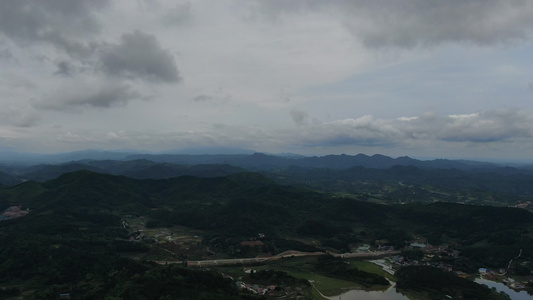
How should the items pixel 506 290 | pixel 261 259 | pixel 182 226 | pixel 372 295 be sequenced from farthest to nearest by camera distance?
pixel 182 226 → pixel 261 259 → pixel 506 290 → pixel 372 295

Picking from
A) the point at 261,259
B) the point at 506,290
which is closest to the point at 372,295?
the point at 506,290

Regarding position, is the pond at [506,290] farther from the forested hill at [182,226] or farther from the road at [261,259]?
the road at [261,259]

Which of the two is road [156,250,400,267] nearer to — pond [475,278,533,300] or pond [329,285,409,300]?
pond [475,278,533,300]

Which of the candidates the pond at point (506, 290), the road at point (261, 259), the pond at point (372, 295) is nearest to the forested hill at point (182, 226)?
the road at point (261, 259)

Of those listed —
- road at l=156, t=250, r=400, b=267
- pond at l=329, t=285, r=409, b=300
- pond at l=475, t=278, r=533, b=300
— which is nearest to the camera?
pond at l=329, t=285, r=409, b=300

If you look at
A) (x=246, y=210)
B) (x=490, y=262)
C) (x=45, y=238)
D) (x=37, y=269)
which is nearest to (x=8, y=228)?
(x=45, y=238)

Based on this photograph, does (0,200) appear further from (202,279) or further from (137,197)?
(202,279)

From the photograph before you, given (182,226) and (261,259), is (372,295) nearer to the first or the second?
(261,259)

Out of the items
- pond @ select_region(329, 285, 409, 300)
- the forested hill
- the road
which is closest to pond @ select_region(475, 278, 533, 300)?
the forested hill
